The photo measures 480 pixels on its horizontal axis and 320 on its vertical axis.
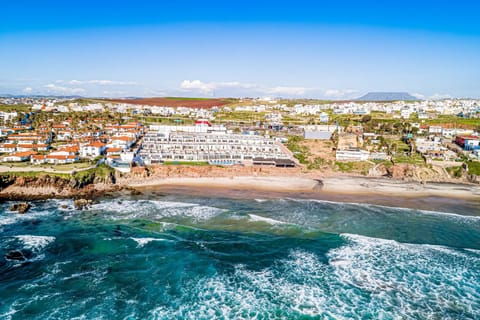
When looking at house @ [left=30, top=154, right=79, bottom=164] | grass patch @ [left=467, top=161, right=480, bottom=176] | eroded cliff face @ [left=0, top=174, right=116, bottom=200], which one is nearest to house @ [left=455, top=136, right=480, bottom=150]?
grass patch @ [left=467, top=161, right=480, bottom=176]

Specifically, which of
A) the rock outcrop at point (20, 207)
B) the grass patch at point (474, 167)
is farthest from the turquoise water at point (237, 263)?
the grass patch at point (474, 167)

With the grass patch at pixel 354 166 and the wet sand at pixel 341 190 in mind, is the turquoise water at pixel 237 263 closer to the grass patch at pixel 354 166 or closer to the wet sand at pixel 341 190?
the wet sand at pixel 341 190

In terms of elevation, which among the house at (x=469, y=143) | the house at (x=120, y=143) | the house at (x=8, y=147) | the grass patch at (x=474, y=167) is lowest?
the grass patch at (x=474, y=167)

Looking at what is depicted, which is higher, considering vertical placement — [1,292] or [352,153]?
[352,153]

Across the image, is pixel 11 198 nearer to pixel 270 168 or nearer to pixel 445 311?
pixel 270 168

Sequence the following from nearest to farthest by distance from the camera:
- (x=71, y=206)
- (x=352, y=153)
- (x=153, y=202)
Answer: (x=71, y=206)
(x=153, y=202)
(x=352, y=153)

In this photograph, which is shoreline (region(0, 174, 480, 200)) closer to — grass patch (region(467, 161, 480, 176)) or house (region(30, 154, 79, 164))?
grass patch (region(467, 161, 480, 176))

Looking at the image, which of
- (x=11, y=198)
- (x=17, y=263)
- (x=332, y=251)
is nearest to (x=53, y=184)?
(x=11, y=198)

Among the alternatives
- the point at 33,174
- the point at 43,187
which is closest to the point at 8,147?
the point at 33,174
